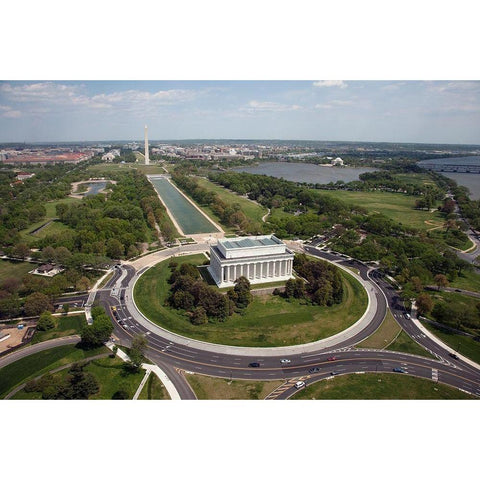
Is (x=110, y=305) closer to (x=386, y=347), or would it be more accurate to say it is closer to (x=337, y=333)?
(x=337, y=333)

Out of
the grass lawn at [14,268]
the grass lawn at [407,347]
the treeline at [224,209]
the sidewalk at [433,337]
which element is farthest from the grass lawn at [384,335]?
the grass lawn at [14,268]

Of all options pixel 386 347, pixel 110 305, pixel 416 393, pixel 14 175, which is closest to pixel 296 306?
pixel 386 347

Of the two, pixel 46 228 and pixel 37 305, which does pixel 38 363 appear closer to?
pixel 37 305

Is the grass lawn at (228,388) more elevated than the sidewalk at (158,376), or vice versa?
the grass lawn at (228,388)

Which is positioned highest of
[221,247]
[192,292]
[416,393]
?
[221,247]

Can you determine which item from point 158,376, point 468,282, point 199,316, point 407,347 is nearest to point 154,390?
point 158,376

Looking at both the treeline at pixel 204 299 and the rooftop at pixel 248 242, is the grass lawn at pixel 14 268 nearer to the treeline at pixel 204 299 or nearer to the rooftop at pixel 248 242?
the treeline at pixel 204 299
